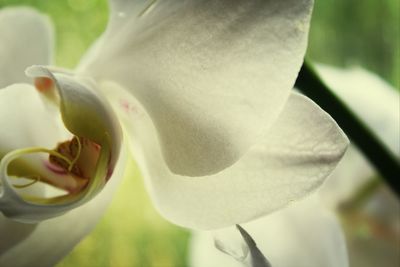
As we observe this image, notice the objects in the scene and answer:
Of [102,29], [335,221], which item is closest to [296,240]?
[335,221]

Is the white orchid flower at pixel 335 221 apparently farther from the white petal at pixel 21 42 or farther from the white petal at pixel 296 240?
the white petal at pixel 21 42

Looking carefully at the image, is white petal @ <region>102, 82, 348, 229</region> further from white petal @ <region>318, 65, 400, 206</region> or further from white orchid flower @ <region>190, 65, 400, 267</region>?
white petal @ <region>318, 65, 400, 206</region>

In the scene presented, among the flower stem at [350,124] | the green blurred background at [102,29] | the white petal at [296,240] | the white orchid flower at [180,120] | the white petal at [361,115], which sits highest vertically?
the white orchid flower at [180,120]

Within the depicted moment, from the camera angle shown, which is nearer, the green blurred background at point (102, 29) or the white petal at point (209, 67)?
the white petal at point (209, 67)

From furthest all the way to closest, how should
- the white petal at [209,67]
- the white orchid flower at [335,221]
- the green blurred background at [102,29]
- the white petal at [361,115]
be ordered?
the green blurred background at [102,29] → the white petal at [361,115] → the white orchid flower at [335,221] → the white petal at [209,67]

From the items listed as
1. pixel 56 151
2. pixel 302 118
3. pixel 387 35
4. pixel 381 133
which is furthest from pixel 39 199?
pixel 387 35

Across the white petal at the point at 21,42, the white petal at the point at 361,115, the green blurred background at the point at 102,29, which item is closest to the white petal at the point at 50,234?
the white petal at the point at 21,42
